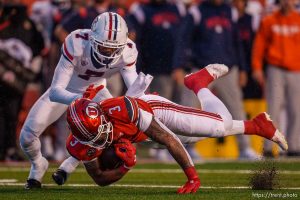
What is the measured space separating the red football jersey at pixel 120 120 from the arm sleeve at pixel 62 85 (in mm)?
462

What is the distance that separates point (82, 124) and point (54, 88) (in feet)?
3.22

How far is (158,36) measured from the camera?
13445mm

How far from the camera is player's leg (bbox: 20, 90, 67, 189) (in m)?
9.34

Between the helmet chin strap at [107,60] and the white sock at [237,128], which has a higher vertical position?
the helmet chin strap at [107,60]

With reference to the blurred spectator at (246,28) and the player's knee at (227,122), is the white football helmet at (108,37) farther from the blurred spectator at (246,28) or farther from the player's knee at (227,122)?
the blurred spectator at (246,28)

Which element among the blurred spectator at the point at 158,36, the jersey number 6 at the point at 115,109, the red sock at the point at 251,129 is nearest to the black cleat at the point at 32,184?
the jersey number 6 at the point at 115,109

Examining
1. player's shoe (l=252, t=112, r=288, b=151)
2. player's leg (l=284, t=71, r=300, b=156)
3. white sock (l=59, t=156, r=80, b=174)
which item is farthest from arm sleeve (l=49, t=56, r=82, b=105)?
player's leg (l=284, t=71, r=300, b=156)

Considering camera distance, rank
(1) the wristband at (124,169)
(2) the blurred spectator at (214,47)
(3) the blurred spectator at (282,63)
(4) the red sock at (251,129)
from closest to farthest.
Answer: (1) the wristband at (124,169) → (4) the red sock at (251,129) → (2) the blurred spectator at (214,47) → (3) the blurred spectator at (282,63)

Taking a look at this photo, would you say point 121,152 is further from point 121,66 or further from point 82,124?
point 121,66

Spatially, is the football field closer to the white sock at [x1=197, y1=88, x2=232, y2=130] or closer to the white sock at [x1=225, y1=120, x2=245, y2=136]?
the white sock at [x1=225, y1=120, x2=245, y2=136]

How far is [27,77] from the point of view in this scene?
13.5 metres

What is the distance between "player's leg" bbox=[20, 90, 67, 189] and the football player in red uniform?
2.33 ft

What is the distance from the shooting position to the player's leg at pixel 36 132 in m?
9.34

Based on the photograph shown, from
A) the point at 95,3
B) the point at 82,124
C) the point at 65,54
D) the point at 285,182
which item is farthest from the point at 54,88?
the point at 95,3
